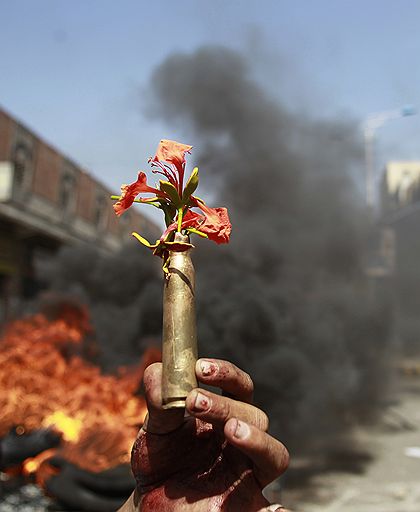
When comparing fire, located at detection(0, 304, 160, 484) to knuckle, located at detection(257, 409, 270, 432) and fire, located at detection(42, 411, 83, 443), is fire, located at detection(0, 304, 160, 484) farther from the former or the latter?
knuckle, located at detection(257, 409, 270, 432)

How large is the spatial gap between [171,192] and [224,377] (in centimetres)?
54

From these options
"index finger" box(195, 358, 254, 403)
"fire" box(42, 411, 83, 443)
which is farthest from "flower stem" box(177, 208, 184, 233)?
"fire" box(42, 411, 83, 443)

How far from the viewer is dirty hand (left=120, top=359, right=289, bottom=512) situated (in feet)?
4.25

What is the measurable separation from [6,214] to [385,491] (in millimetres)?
15148

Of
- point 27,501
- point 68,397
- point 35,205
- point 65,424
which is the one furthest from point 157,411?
point 35,205

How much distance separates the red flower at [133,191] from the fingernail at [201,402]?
577 millimetres

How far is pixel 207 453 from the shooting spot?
1520 millimetres

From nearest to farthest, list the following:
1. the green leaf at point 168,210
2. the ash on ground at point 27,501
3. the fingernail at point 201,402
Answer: the fingernail at point 201,402, the green leaf at point 168,210, the ash on ground at point 27,501

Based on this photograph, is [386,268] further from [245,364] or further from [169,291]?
[169,291]

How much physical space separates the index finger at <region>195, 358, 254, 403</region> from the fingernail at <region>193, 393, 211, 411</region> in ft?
0.24

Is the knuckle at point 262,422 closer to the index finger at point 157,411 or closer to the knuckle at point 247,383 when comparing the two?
the knuckle at point 247,383

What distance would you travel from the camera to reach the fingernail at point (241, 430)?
4.13ft

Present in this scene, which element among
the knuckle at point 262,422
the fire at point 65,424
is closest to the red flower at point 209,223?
the knuckle at point 262,422

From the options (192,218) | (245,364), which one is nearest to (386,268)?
(245,364)
